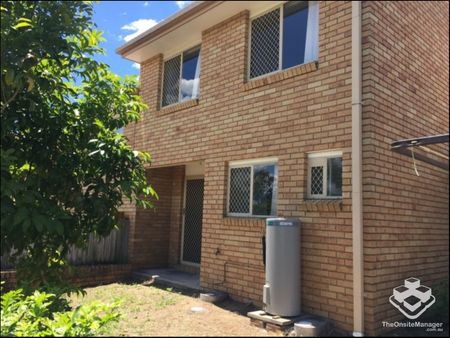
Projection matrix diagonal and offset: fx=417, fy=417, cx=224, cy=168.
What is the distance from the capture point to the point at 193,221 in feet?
34.5

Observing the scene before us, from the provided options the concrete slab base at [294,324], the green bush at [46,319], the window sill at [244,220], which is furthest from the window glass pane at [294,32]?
the green bush at [46,319]

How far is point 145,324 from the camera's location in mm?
5719

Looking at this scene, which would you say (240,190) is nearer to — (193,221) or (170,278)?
(170,278)

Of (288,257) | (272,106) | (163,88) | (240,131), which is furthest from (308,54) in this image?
(163,88)

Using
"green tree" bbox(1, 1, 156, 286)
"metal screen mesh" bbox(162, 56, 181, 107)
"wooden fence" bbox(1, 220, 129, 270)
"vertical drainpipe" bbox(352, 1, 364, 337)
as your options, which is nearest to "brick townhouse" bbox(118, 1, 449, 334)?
"vertical drainpipe" bbox(352, 1, 364, 337)

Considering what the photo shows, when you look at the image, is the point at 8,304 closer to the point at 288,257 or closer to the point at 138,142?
the point at 288,257

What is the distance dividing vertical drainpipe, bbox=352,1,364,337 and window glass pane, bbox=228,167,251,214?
2328mm

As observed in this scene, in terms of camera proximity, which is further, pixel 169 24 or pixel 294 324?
pixel 169 24

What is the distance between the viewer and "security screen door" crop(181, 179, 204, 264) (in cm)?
1027

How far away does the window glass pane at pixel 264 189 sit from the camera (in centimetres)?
704

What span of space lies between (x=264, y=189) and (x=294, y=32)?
9.04ft

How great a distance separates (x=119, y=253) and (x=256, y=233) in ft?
15.5
